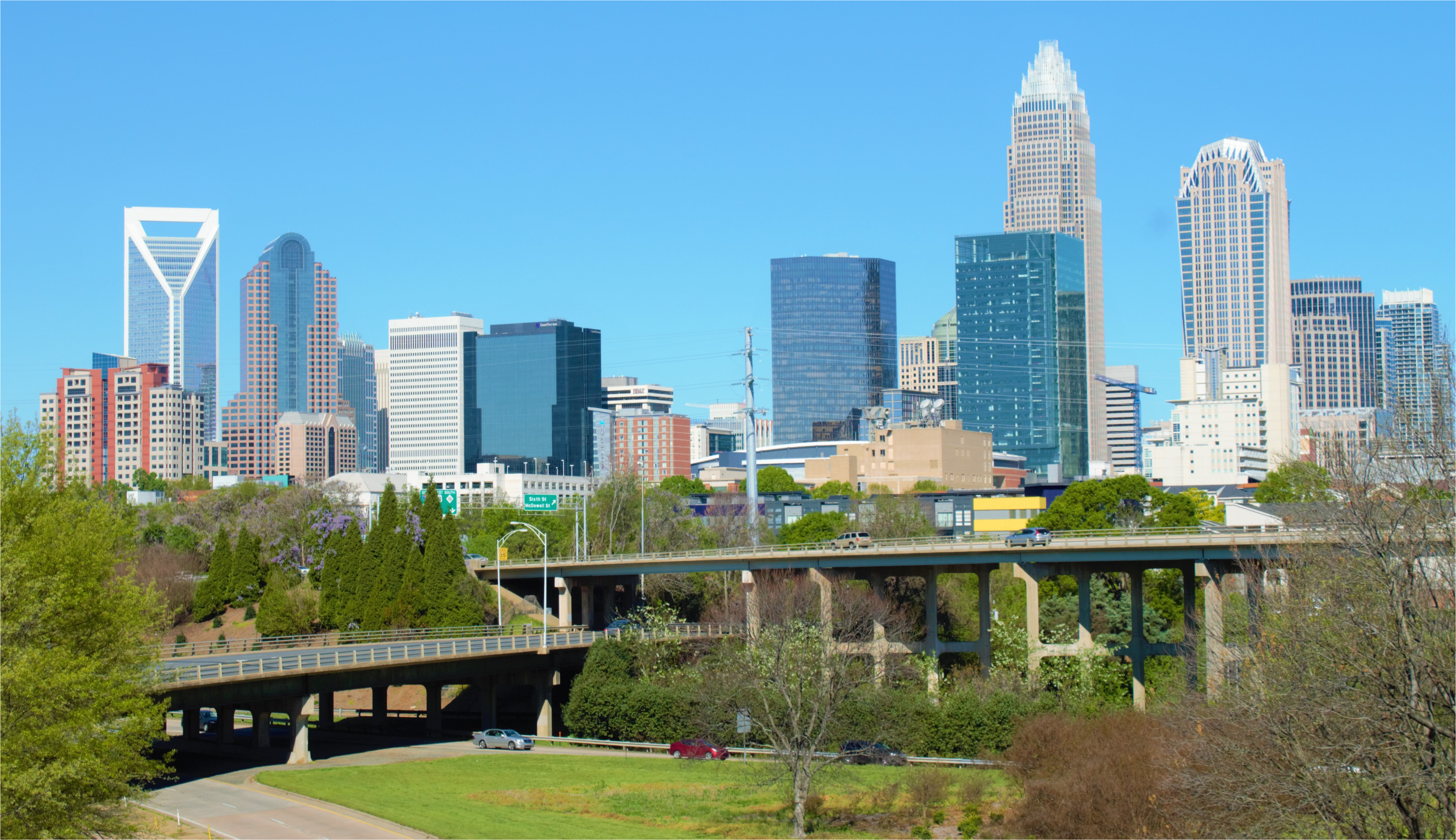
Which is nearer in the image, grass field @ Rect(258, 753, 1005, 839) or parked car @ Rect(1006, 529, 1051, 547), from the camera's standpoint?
grass field @ Rect(258, 753, 1005, 839)

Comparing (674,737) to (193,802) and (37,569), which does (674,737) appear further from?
(37,569)

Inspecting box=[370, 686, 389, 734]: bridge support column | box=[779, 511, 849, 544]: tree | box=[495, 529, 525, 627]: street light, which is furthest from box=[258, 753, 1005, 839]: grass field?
box=[779, 511, 849, 544]: tree

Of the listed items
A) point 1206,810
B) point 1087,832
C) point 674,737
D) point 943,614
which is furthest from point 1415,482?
point 943,614

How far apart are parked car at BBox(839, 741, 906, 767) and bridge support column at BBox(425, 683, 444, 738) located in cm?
2892

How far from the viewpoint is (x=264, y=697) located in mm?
70188

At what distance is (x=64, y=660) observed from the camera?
116 feet

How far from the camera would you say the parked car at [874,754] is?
69562mm

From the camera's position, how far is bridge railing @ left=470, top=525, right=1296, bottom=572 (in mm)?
78562

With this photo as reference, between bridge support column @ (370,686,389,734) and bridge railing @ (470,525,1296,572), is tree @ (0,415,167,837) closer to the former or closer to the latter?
bridge support column @ (370,686,389,734)

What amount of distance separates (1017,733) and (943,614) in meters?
43.9

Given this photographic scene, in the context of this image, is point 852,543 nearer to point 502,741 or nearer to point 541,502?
point 502,741

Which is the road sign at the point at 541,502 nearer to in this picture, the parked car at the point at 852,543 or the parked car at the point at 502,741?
the parked car at the point at 852,543

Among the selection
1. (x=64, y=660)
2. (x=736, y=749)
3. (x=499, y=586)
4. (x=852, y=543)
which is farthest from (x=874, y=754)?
(x=64, y=660)

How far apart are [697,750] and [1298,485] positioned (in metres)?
33.0
